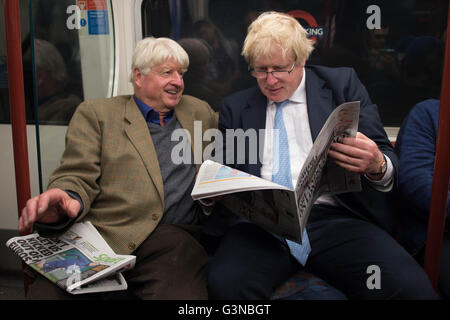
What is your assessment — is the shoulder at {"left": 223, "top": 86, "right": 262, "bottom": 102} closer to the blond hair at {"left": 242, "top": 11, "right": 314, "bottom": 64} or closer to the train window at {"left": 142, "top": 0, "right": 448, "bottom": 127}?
the blond hair at {"left": 242, "top": 11, "right": 314, "bottom": 64}

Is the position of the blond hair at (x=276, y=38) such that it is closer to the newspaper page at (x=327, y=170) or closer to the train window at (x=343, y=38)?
the newspaper page at (x=327, y=170)

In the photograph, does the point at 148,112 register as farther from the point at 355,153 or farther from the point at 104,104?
the point at 355,153

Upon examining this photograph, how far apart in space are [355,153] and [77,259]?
1035 mm

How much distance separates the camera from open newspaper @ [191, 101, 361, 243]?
1.10m

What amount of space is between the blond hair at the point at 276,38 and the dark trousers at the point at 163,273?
2.71ft

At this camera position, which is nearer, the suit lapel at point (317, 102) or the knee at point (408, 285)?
the knee at point (408, 285)

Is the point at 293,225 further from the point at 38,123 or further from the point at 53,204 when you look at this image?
the point at 38,123

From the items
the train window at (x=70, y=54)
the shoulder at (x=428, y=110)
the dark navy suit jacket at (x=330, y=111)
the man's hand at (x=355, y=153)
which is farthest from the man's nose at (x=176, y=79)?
the shoulder at (x=428, y=110)

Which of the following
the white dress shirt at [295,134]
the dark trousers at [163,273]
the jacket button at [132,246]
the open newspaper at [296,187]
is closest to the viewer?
the open newspaper at [296,187]

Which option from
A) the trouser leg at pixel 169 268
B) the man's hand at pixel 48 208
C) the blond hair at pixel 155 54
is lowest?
the trouser leg at pixel 169 268

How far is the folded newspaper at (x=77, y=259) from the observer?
125 cm

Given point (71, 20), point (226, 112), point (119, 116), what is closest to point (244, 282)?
point (226, 112)

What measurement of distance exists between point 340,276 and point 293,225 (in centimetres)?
36
